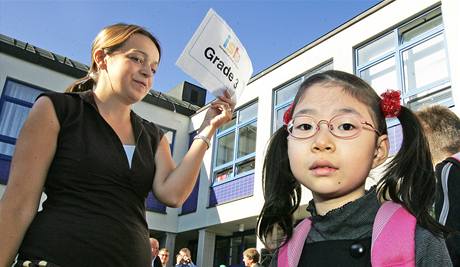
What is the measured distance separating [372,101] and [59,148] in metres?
1.10

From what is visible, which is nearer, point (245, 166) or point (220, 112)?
point (220, 112)

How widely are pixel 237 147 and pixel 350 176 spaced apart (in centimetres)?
1215

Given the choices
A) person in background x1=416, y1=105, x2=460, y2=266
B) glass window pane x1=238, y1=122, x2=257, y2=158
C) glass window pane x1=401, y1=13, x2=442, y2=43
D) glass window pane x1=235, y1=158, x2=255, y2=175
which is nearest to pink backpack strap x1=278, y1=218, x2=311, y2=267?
person in background x1=416, y1=105, x2=460, y2=266

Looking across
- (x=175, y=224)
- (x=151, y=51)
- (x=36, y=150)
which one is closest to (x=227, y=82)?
(x=151, y=51)

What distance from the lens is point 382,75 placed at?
9.49m

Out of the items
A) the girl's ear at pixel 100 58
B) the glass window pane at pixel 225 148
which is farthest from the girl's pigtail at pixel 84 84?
the glass window pane at pixel 225 148

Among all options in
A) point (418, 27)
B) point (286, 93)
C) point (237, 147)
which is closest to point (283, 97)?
point (286, 93)

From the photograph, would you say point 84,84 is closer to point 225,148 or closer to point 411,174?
point 411,174

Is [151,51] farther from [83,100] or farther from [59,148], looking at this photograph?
[59,148]

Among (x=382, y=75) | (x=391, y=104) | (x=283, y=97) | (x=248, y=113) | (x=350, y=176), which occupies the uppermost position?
(x=248, y=113)

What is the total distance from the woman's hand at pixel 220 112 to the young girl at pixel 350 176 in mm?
539

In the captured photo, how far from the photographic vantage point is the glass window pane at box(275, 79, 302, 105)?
38.4ft

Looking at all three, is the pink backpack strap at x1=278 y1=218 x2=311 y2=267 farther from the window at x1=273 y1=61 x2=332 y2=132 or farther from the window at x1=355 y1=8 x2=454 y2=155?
the window at x1=273 y1=61 x2=332 y2=132

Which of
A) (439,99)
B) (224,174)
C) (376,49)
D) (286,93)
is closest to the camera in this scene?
(439,99)
